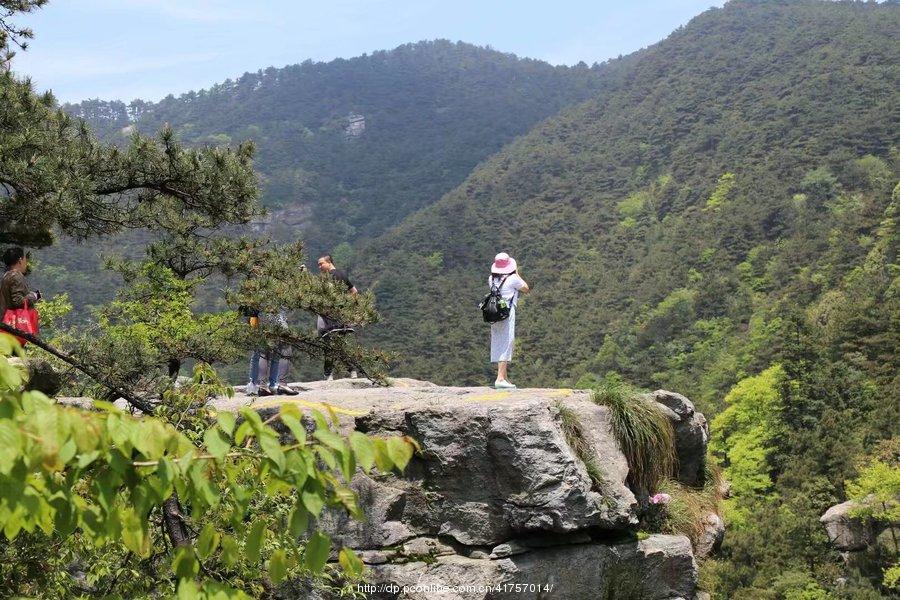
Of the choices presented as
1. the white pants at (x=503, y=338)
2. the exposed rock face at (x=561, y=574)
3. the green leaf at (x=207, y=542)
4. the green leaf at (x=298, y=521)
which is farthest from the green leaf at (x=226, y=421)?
the white pants at (x=503, y=338)

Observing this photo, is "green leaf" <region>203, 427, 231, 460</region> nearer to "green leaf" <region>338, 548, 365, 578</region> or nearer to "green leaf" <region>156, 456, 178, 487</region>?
"green leaf" <region>156, 456, 178, 487</region>

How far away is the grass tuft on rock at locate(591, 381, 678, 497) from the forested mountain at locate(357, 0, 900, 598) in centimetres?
125

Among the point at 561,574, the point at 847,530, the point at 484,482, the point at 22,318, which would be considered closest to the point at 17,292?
the point at 22,318

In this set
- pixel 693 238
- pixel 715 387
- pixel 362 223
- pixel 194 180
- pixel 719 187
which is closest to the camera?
pixel 194 180

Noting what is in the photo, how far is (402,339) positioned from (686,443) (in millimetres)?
45574

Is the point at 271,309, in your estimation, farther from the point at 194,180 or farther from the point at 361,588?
the point at 361,588

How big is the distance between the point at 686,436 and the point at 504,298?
2491 millimetres

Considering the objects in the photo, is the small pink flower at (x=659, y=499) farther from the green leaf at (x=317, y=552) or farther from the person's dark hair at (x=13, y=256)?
the green leaf at (x=317, y=552)

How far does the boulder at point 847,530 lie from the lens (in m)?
25.9

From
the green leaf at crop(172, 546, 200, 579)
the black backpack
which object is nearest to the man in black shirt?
the black backpack

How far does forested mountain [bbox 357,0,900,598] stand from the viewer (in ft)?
105

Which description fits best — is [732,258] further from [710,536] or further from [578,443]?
[578,443]

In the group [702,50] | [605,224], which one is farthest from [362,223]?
[702,50]

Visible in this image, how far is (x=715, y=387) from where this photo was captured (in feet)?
141
